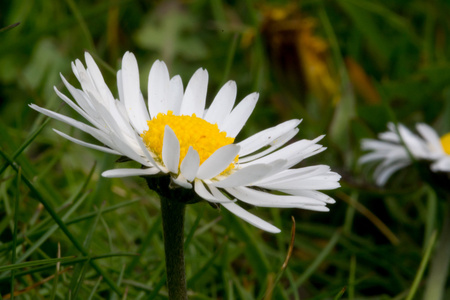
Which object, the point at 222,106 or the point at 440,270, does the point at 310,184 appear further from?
the point at 440,270

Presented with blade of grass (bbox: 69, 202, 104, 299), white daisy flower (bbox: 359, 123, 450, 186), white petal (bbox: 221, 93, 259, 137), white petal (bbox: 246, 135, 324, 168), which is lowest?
blade of grass (bbox: 69, 202, 104, 299)

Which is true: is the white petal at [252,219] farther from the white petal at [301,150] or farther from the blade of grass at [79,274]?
the blade of grass at [79,274]

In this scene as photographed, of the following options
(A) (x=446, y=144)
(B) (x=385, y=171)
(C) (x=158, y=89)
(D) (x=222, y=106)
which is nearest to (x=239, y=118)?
(D) (x=222, y=106)

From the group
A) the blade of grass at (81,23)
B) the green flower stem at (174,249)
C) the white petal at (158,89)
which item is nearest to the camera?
the green flower stem at (174,249)

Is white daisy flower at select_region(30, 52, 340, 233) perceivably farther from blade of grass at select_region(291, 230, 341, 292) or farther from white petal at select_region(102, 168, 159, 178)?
blade of grass at select_region(291, 230, 341, 292)

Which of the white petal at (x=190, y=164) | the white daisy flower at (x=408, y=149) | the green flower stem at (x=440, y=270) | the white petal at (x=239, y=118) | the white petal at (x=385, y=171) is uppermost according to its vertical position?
the white daisy flower at (x=408, y=149)

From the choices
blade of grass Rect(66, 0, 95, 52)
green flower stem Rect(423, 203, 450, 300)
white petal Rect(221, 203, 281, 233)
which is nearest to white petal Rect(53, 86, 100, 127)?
white petal Rect(221, 203, 281, 233)

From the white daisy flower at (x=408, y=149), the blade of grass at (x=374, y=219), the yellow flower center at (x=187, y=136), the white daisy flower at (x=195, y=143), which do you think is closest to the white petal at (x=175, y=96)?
the white daisy flower at (x=195, y=143)
